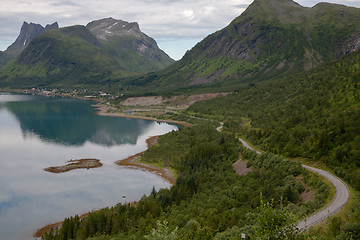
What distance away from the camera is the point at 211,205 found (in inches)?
2739

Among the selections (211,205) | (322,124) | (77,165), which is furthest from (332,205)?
(77,165)

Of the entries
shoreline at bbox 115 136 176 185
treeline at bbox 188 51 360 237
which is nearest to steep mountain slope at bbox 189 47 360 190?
treeline at bbox 188 51 360 237

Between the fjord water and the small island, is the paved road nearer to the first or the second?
the fjord water

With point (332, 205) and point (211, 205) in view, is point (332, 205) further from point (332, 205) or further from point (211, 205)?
point (211, 205)

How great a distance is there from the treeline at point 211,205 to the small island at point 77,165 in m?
42.9

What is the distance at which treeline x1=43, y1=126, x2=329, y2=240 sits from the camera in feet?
182

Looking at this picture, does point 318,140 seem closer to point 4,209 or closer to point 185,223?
point 185,223

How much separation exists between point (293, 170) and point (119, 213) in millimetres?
42511

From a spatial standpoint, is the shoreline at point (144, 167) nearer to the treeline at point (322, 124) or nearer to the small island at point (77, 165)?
the small island at point (77, 165)

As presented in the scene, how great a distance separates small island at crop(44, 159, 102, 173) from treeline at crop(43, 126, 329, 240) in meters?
42.9

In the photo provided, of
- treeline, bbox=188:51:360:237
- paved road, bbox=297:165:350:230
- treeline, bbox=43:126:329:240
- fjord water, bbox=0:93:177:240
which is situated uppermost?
treeline, bbox=188:51:360:237

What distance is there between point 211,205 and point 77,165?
7050cm

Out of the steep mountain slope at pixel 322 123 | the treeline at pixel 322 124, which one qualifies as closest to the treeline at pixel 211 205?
the treeline at pixel 322 124

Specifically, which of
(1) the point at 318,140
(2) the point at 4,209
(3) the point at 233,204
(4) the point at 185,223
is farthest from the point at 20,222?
(1) the point at 318,140
